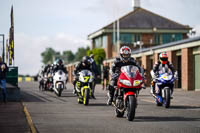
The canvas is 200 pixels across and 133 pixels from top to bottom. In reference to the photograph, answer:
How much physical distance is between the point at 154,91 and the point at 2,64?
6181 mm

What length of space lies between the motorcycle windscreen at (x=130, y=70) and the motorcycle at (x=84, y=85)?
15.9ft

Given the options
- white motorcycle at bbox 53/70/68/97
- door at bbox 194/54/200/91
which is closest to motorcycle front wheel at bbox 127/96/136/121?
white motorcycle at bbox 53/70/68/97

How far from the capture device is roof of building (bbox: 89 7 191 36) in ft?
235

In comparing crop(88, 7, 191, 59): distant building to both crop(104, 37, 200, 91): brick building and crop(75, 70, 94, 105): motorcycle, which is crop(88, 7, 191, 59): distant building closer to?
crop(104, 37, 200, 91): brick building

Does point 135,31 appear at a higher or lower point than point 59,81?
higher

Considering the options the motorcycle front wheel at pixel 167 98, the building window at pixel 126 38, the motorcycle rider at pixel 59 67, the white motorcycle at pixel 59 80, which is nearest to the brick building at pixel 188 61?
the motorcycle rider at pixel 59 67

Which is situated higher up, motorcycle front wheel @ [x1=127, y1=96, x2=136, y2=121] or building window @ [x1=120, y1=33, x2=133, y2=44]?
building window @ [x1=120, y1=33, x2=133, y2=44]

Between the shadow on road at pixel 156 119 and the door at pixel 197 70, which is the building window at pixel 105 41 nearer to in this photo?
the door at pixel 197 70

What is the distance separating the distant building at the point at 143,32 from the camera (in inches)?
2795

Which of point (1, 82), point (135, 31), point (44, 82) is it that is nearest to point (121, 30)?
point (135, 31)

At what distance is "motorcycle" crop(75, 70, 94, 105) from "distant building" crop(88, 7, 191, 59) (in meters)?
53.4

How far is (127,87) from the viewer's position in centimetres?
1041

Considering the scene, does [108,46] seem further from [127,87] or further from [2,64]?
[127,87]

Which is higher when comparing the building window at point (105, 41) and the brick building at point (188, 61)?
the building window at point (105, 41)
